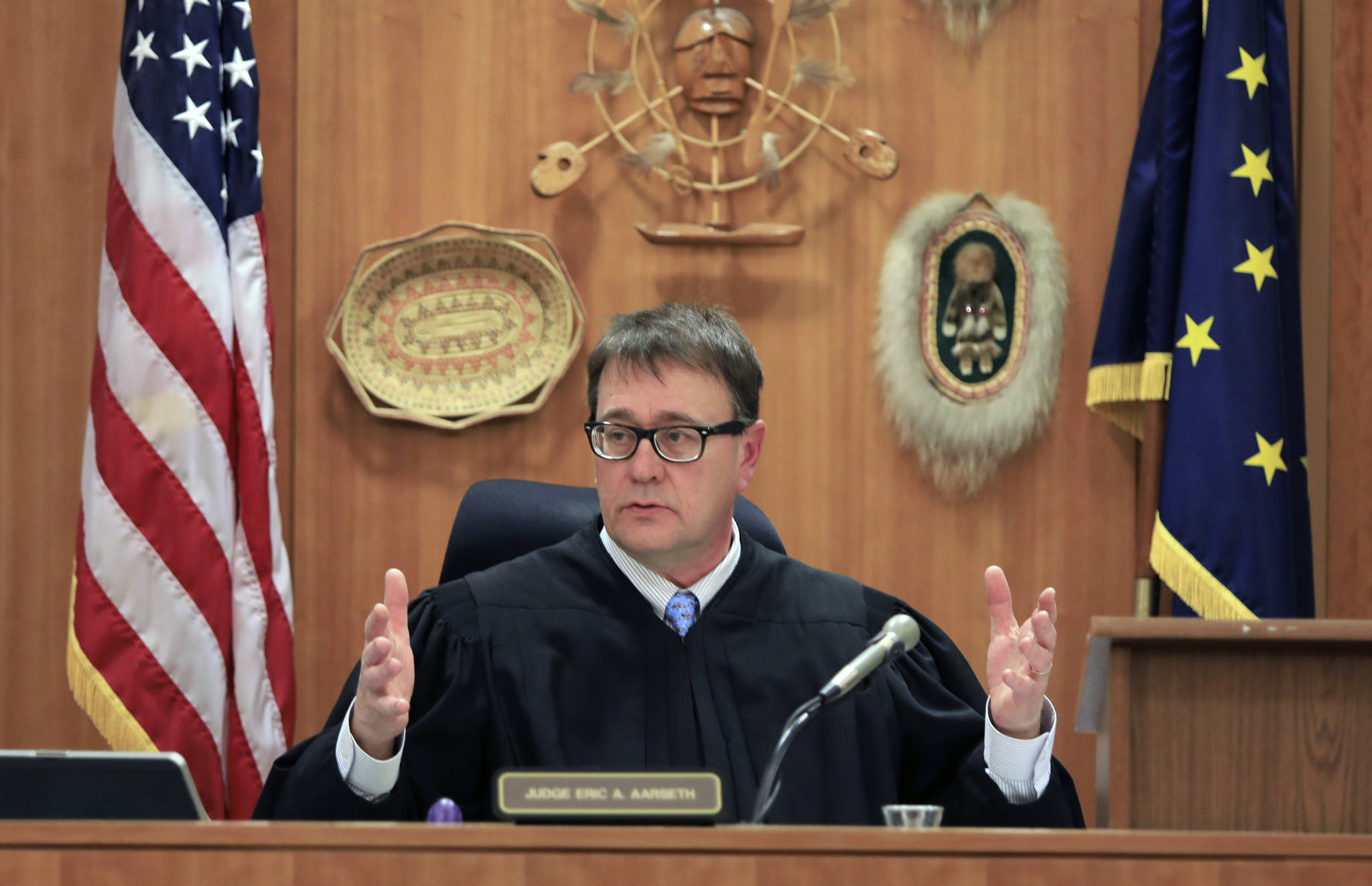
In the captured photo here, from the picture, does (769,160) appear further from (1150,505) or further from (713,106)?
(1150,505)

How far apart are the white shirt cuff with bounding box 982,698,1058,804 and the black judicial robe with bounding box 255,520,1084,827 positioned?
0.19 feet

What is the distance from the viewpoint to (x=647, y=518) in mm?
2256

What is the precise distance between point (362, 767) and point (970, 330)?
7.03 ft

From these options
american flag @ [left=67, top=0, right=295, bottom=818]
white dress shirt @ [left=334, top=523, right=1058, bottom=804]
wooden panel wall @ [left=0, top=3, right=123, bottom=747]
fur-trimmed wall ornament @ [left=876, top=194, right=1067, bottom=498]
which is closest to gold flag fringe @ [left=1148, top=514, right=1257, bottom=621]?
fur-trimmed wall ornament @ [left=876, top=194, right=1067, bottom=498]

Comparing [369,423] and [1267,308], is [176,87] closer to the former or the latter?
[369,423]

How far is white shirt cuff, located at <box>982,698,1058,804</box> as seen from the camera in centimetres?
196

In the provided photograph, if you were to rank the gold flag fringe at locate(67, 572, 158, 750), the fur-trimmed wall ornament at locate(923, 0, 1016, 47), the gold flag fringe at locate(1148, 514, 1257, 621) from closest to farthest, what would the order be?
the gold flag fringe at locate(67, 572, 158, 750)
the gold flag fringe at locate(1148, 514, 1257, 621)
the fur-trimmed wall ornament at locate(923, 0, 1016, 47)

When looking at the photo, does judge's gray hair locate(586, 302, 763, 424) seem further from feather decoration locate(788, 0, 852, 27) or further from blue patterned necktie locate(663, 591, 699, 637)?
feather decoration locate(788, 0, 852, 27)

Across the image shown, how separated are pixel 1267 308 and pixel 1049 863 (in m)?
2.50

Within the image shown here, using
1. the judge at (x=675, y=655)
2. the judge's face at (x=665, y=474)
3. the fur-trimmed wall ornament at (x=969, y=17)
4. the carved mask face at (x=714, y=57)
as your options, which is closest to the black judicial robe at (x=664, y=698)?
the judge at (x=675, y=655)

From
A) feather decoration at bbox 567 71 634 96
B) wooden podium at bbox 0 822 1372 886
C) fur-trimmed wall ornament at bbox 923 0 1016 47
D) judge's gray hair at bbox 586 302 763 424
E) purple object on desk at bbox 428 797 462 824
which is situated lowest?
purple object on desk at bbox 428 797 462 824

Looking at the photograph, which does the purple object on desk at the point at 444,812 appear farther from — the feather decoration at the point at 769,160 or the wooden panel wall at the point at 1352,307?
the wooden panel wall at the point at 1352,307

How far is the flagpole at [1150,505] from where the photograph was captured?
11.4ft

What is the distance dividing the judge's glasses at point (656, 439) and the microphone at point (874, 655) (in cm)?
63
